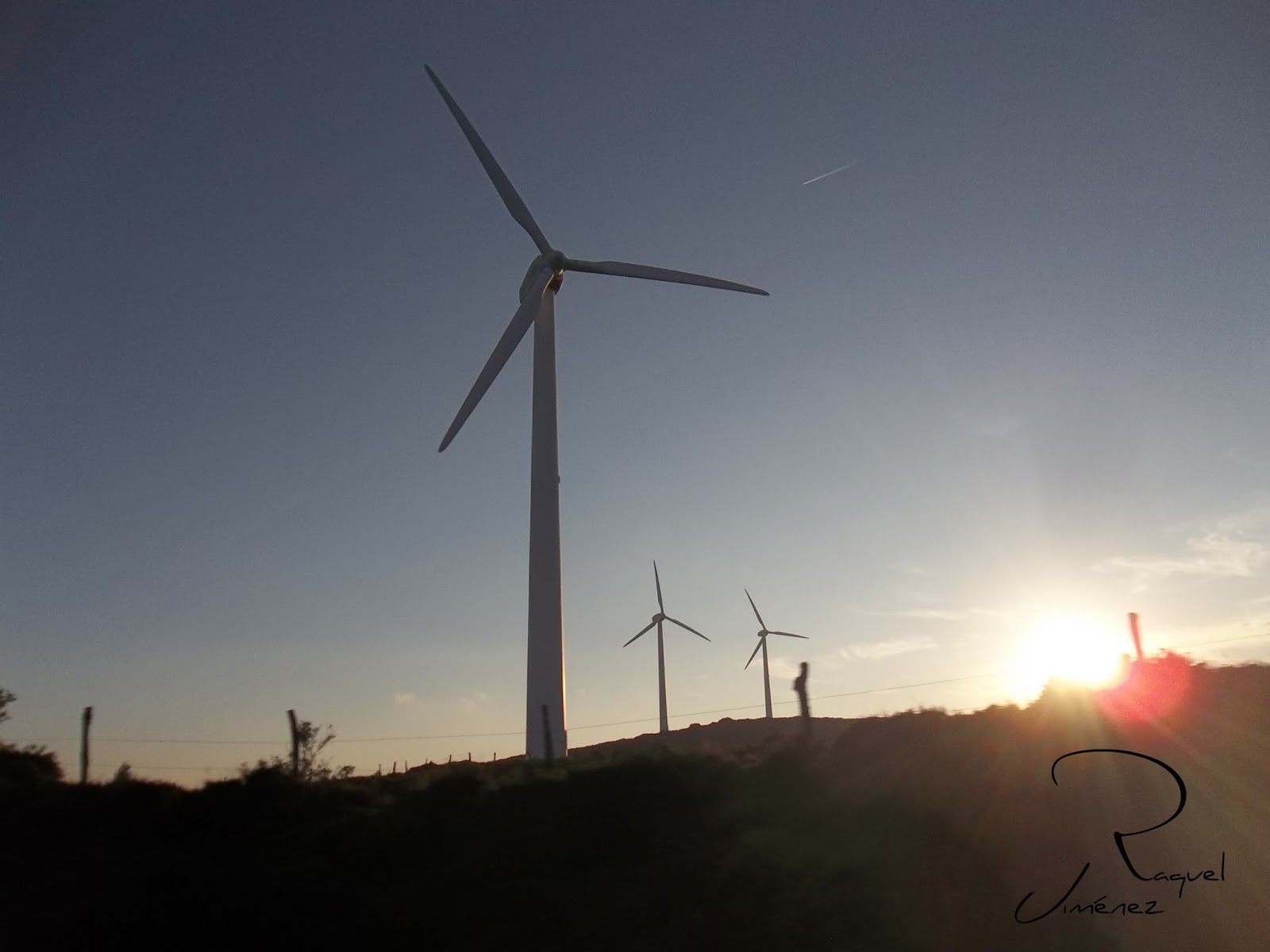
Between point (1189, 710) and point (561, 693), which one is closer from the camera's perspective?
point (1189, 710)

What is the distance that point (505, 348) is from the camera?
45281 mm

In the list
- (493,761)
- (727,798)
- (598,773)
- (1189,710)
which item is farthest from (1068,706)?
(493,761)

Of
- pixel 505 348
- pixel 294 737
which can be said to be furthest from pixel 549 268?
pixel 294 737

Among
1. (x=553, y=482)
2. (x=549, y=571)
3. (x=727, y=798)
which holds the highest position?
(x=553, y=482)

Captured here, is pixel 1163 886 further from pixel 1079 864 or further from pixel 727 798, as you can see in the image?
pixel 727 798

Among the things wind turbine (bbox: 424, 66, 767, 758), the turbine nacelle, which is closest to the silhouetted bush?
wind turbine (bbox: 424, 66, 767, 758)

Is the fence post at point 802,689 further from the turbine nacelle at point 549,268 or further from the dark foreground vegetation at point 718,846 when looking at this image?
the turbine nacelle at point 549,268

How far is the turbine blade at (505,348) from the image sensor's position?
148ft

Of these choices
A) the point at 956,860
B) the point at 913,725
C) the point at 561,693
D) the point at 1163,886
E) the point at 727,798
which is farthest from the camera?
the point at 561,693

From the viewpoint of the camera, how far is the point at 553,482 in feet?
133

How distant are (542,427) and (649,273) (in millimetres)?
11682

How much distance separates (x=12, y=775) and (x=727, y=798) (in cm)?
2152

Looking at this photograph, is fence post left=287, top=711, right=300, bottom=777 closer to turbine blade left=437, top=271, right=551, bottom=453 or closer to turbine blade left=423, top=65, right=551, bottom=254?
turbine blade left=437, top=271, right=551, bottom=453

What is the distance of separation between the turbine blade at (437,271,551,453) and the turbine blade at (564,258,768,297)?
114 inches
